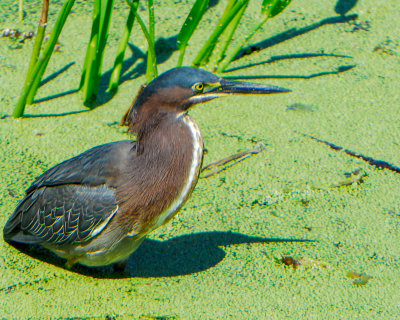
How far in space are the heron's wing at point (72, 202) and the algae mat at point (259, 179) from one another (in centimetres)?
18

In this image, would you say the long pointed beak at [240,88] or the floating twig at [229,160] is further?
the floating twig at [229,160]

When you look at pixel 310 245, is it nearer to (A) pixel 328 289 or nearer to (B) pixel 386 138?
(A) pixel 328 289

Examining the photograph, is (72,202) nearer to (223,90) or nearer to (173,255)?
(173,255)

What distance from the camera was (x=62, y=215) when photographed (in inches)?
94.6

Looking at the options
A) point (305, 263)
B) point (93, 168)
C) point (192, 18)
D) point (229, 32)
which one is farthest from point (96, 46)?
point (305, 263)

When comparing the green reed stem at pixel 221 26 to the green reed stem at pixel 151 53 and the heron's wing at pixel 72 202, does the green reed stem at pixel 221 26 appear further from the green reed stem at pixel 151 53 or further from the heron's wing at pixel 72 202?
the heron's wing at pixel 72 202

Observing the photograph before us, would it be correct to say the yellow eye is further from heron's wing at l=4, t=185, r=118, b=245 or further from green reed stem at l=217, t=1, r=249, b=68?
green reed stem at l=217, t=1, r=249, b=68

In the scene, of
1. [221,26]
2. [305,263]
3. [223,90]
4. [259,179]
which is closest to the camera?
[223,90]

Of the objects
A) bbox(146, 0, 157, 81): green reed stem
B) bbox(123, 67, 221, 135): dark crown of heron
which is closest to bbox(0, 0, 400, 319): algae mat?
bbox(146, 0, 157, 81): green reed stem

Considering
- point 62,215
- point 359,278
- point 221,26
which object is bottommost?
point 359,278

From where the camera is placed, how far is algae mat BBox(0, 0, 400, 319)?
90.0 inches

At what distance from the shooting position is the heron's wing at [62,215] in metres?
2.29

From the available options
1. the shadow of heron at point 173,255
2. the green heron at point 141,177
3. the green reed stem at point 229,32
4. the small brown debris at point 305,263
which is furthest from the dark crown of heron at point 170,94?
the green reed stem at point 229,32

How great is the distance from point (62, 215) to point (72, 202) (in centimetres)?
8
